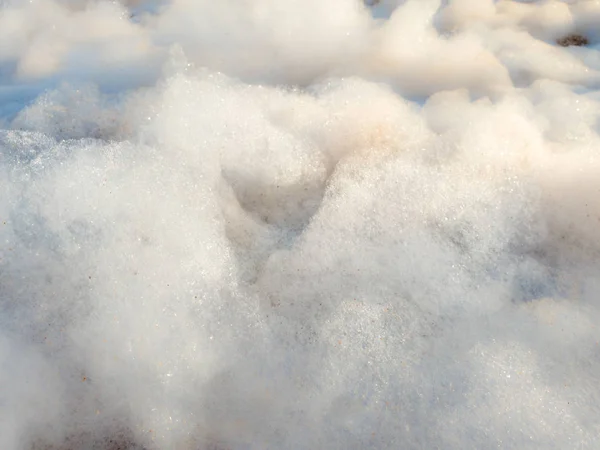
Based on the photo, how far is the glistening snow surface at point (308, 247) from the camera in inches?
41.8

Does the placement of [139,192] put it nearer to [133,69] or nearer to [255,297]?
[255,297]

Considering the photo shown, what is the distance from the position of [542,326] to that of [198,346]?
0.74 metres

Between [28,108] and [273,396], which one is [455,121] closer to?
[273,396]

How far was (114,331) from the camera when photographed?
1146 mm

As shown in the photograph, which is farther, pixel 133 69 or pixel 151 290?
pixel 133 69

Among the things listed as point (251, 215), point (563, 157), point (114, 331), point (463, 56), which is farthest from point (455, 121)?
point (114, 331)

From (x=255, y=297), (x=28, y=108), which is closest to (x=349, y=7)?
(x=28, y=108)

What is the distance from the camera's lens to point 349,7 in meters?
2.15

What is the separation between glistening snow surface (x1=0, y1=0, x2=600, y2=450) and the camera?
1.06m

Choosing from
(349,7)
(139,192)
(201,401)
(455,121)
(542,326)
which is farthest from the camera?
(349,7)

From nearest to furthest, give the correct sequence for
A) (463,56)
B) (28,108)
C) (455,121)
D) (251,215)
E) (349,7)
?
(251,215) → (455,121) → (28,108) → (463,56) → (349,7)

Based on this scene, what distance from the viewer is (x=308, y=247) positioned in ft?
4.48

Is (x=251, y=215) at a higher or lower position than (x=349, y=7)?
lower

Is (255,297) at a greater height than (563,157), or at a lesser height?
lesser
